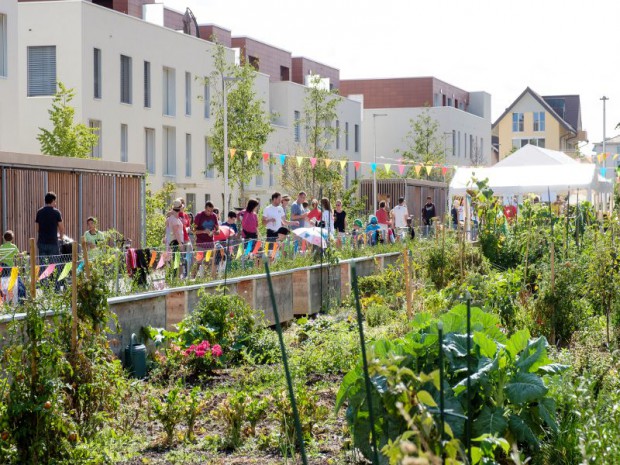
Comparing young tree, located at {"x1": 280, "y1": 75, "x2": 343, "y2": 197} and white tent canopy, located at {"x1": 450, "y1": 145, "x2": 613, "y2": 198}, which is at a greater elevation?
young tree, located at {"x1": 280, "y1": 75, "x2": 343, "y2": 197}

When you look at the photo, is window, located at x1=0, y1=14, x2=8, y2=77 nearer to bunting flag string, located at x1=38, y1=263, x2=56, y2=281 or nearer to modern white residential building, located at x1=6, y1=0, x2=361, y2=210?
modern white residential building, located at x1=6, y1=0, x2=361, y2=210

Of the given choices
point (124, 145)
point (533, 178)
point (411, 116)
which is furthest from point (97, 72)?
point (411, 116)

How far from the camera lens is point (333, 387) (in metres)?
9.48

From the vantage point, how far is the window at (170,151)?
45.6m

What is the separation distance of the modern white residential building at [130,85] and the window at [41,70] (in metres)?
0.03

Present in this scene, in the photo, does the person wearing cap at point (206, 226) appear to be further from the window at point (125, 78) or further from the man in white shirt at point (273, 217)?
the window at point (125, 78)

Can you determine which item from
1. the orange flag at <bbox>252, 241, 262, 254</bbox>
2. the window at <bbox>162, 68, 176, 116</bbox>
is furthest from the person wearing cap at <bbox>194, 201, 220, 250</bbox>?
the window at <bbox>162, 68, 176, 116</bbox>

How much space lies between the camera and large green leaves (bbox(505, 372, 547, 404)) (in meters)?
6.27

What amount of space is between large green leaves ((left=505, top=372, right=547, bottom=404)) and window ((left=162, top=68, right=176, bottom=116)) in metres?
40.0

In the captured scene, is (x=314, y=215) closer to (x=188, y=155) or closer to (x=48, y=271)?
(x=48, y=271)

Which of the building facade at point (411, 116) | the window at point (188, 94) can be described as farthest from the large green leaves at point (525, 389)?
the building facade at point (411, 116)

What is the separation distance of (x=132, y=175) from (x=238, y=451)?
18.3 m

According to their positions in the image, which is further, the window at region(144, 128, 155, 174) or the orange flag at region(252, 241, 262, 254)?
the window at region(144, 128, 155, 174)

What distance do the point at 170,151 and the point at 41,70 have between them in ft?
27.3
